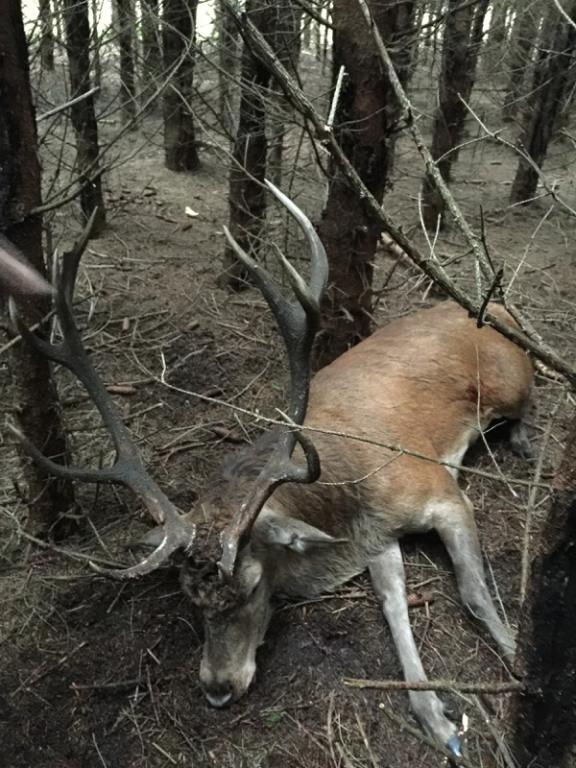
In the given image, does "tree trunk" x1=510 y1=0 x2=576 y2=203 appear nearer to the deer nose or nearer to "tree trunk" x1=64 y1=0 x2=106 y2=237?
"tree trunk" x1=64 y1=0 x2=106 y2=237

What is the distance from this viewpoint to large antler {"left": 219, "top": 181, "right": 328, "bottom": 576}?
3.04 m

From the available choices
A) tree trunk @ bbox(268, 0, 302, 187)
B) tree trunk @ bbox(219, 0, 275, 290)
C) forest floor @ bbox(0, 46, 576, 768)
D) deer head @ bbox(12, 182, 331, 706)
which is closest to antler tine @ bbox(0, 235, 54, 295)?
deer head @ bbox(12, 182, 331, 706)

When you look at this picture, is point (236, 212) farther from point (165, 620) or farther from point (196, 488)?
point (165, 620)

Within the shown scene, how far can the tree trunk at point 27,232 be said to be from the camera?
290 cm

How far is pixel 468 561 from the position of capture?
3.73 metres

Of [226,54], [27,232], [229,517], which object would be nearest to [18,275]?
[27,232]

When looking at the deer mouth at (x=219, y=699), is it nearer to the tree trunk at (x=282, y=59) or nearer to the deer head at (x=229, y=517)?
the deer head at (x=229, y=517)

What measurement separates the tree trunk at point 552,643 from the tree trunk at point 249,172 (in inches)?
160

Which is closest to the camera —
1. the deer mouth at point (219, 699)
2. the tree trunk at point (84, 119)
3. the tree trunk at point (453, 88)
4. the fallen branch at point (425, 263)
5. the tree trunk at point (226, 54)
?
the fallen branch at point (425, 263)

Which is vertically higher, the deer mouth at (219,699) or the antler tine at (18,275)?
the antler tine at (18,275)

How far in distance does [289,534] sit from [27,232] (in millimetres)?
1881

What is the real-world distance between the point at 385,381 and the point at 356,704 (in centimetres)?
195

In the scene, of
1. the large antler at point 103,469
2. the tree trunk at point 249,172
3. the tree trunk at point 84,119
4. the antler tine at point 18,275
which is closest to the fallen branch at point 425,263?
the large antler at point 103,469

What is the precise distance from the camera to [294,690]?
3.27 m
